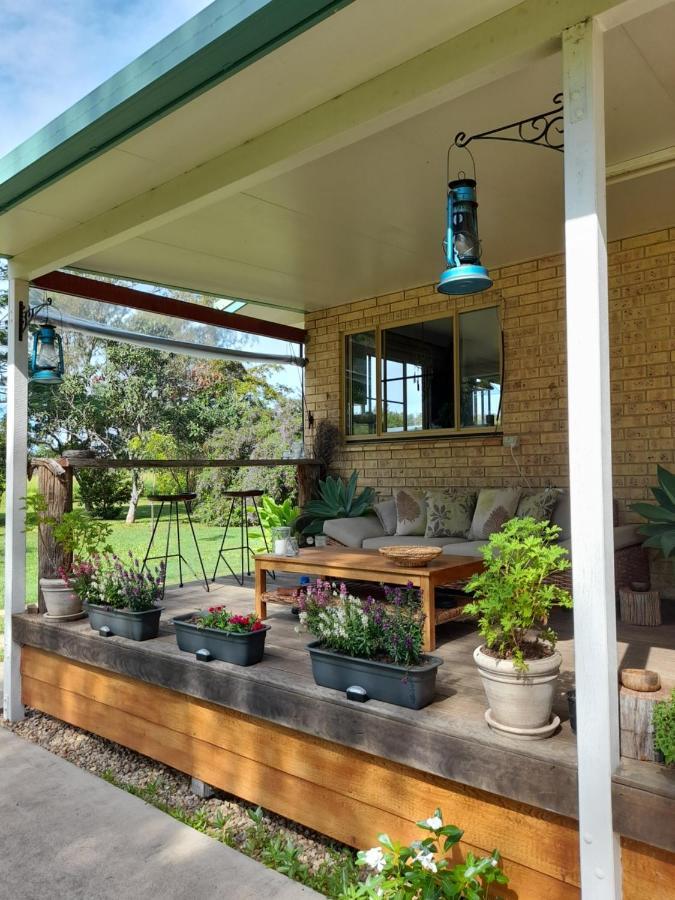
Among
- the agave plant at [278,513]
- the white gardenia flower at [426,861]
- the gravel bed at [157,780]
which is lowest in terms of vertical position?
the gravel bed at [157,780]

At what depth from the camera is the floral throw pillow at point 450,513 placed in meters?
5.59

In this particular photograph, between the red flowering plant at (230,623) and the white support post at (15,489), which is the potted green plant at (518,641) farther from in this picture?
the white support post at (15,489)

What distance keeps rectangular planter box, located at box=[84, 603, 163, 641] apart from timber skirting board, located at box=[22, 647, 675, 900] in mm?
255

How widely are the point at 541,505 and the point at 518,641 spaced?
9.56 feet

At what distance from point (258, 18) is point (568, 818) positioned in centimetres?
267

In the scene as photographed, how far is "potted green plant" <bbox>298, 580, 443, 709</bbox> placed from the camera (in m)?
2.58

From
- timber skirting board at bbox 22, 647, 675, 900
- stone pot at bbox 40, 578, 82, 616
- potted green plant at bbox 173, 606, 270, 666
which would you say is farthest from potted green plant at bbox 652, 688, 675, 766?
stone pot at bbox 40, 578, 82, 616

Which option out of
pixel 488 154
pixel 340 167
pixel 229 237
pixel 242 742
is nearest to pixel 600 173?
pixel 488 154

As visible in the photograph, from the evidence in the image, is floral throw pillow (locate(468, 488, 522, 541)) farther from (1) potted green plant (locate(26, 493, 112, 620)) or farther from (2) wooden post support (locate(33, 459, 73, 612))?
(2) wooden post support (locate(33, 459, 73, 612))

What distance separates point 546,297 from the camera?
5.63m

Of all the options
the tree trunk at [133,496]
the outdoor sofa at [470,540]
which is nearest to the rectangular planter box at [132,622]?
the outdoor sofa at [470,540]

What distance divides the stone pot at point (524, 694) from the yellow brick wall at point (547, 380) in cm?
318

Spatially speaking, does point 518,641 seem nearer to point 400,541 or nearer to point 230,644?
point 230,644

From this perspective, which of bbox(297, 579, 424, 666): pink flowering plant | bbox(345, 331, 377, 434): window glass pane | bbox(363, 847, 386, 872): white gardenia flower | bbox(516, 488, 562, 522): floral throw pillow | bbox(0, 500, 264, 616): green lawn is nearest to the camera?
bbox(363, 847, 386, 872): white gardenia flower
